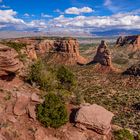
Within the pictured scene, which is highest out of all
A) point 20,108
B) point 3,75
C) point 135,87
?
point 3,75

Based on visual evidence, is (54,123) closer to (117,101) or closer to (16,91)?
(16,91)

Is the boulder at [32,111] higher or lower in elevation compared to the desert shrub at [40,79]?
lower

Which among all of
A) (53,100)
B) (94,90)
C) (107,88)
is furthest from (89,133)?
(107,88)

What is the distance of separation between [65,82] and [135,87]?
294 feet

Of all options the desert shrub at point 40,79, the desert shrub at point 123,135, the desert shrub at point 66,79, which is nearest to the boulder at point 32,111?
the desert shrub at point 40,79

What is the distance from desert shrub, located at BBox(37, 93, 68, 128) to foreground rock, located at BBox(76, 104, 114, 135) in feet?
6.42

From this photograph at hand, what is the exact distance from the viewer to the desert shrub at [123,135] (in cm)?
4236

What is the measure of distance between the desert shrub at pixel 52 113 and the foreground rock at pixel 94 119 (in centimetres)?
196

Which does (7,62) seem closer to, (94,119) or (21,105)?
(21,105)

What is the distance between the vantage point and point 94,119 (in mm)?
40625

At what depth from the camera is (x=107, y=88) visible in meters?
140

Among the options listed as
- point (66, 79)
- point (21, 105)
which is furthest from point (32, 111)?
point (66, 79)

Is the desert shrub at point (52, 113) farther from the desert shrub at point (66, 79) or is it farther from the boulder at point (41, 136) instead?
the desert shrub at point (66, 79)

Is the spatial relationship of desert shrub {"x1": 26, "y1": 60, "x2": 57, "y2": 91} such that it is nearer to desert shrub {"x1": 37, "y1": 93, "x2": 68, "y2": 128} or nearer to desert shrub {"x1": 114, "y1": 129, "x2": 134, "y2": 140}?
desert shrub {"x1": 37, "y1": 93, "x2": 68, "y2": 128}
